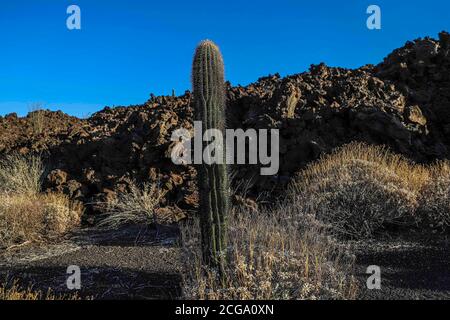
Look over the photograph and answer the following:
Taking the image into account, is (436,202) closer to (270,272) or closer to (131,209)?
(270,272)

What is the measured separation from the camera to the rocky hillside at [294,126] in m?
11.7

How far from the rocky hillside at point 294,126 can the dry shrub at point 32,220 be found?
135 cm

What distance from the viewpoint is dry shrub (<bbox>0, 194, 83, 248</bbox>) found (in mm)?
8938

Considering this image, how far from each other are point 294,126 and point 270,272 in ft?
24.8

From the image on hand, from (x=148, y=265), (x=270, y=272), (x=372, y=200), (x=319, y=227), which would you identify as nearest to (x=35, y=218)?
(x=148, y=265)

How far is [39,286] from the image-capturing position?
6.58 metres

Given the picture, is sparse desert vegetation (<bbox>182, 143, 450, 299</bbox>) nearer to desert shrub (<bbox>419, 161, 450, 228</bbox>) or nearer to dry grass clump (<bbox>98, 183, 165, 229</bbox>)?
desert shrub (<bbox>419, 161, 450, 228</bbox>)

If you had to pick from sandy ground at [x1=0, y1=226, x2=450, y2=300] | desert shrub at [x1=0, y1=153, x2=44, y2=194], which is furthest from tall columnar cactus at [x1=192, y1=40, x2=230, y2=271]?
desert shrub at [x1=0, y1=153, x2=44, y2=194]

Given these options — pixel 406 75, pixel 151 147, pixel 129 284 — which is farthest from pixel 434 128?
pixel 129 284

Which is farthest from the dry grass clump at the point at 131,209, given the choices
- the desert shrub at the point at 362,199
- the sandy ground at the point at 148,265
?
the desert shrub at the point at 362,199

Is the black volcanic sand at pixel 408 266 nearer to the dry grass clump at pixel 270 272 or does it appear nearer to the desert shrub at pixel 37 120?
the dry grass clump at pixel 270 272

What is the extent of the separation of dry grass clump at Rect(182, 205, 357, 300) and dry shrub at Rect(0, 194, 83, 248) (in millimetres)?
4060
